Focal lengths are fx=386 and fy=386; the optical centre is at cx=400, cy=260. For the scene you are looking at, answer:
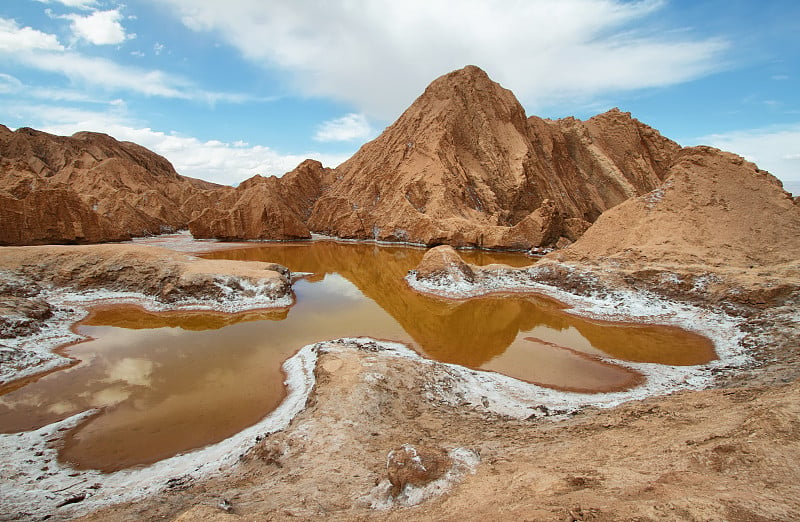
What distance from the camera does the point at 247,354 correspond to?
11.3m

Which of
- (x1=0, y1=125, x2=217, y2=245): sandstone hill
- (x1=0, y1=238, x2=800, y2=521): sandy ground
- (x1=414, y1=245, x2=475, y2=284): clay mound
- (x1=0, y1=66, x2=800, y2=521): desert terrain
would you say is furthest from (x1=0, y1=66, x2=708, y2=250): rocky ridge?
(x1=0, y1=238, x2=800, y2=521): sandy ground

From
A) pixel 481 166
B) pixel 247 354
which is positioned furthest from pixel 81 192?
pixel 247 354

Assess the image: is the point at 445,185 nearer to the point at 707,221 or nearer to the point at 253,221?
the point at 253,221

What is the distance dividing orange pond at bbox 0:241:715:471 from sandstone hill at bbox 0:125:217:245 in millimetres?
21892

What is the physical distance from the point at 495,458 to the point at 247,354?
838cm

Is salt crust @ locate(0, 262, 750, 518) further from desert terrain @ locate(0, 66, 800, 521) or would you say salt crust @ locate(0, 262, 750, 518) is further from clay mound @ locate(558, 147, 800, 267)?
clay mound @ locate(558, 147, 800, 267)

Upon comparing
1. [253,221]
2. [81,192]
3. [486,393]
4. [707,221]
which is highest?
[81,192]

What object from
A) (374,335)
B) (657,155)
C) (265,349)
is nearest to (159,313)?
(265,349)

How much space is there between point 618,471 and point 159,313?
16189 millimetres

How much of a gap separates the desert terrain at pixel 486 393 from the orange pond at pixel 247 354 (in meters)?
0.60

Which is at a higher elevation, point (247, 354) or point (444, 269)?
point (444, 269)

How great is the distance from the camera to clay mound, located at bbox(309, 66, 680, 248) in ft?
142

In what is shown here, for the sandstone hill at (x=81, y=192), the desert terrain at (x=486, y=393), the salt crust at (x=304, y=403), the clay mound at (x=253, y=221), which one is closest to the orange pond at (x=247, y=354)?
the salt crust at (x=304, y=403)

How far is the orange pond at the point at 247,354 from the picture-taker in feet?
24.9
